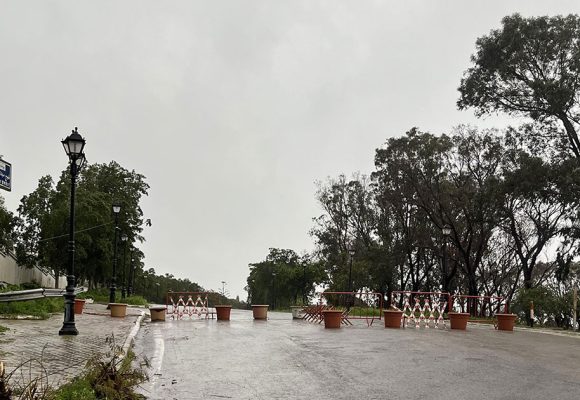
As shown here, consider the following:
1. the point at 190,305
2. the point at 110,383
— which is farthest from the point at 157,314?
the point at 110,383

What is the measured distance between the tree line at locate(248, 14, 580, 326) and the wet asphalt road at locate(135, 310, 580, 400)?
18230 millimetres

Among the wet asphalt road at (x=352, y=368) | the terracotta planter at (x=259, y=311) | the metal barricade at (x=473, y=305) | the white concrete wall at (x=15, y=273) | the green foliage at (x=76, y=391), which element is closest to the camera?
the green foliage at (x=76, y=391)

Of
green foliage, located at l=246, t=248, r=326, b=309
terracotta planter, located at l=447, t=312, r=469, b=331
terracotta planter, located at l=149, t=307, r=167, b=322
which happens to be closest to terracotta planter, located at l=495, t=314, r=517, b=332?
terracotta planter, located at l=447, t=312, r=469, b=331

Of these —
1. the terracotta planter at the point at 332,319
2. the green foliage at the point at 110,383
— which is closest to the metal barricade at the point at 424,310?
the terracotta planter at the point at 332,319

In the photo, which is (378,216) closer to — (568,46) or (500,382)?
(568,46)

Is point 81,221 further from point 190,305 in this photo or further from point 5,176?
point 5,176

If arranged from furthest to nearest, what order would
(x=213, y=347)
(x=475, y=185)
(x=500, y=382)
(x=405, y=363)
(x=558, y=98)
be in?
1. (x=475, y=185)
2. (x=558, y=98)
3. (x=213, y=347)
4. (x=405, y=363)
5. (x=500, y=382)

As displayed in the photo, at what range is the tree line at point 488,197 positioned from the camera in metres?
32.1

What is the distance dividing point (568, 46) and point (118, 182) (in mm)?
43686

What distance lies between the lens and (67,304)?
48.6 ft

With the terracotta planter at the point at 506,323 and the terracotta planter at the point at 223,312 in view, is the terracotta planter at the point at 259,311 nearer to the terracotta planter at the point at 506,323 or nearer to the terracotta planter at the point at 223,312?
the terracotta planter at the point at 223,312

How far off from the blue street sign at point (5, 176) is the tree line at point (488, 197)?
27376 mm

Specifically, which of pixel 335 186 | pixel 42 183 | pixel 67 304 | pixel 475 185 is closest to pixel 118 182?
pixel 42 183

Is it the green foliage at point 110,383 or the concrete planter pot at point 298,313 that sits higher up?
the green foliage at point 110,383
